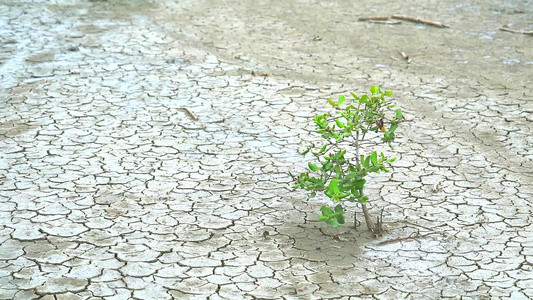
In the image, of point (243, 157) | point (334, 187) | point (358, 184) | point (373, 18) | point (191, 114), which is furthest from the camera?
point (373, 18)

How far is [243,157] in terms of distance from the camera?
535 centimetres

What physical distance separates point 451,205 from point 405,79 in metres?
2.62

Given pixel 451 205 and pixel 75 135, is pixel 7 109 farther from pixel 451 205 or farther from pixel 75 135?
pixel 451 205

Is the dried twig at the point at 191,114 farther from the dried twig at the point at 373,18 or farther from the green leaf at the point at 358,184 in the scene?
the dried twig at the point at 373,18

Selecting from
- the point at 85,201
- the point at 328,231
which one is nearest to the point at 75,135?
the point at 85,201

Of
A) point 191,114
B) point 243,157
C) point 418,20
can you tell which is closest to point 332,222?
point 243,157

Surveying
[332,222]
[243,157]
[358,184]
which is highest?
[358,184]

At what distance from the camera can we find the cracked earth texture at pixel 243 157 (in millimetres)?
3822

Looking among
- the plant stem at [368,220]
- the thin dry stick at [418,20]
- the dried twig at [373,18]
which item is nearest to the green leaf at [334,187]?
the plant stem at [368,220]

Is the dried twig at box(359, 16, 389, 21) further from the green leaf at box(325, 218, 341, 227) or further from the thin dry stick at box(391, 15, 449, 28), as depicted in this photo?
the green leaf at box(325, 218, 341, 227)

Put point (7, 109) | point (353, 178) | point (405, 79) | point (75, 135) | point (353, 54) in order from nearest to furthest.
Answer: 1. point (353, 178)
2. point (75, 135)
3. point (7, 109)
4. point (405, 79)
5. point (353, 54)

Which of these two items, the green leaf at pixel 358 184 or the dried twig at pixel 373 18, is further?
the dried twig at pixel 373 18

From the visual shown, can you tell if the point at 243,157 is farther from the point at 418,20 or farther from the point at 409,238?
the point at 418,20

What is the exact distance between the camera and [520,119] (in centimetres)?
596
